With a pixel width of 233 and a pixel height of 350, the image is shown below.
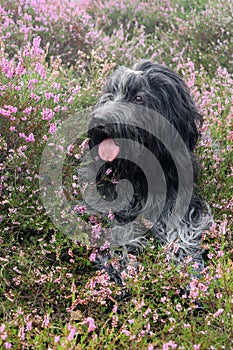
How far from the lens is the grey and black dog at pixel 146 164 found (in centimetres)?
352

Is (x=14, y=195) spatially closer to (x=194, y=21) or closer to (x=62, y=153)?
(x=62, y=153)

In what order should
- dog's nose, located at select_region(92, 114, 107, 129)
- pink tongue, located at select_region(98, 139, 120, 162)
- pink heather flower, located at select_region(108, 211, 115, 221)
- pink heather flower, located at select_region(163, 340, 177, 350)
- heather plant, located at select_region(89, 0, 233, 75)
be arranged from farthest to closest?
heather plant, located at select_region(89, 0, 233, 75), pink heather flower, located at select_region(108, 211, 115, 221), pink tongue, located at select_region(98, 139, 120, 162), dog's nose, located at select_region(92, 114, 107, 129), pink heather flower, located at select_region(163, 340, 177, 350)

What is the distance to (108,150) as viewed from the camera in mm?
3508

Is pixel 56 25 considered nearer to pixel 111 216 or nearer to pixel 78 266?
pixel 111 216

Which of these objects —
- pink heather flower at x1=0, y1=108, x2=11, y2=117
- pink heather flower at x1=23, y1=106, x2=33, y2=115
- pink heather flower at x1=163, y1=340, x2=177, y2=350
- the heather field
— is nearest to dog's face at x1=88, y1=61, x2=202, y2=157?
the heather field

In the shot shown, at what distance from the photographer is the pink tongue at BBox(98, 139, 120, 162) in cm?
348

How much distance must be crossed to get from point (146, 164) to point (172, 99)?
0.54 m

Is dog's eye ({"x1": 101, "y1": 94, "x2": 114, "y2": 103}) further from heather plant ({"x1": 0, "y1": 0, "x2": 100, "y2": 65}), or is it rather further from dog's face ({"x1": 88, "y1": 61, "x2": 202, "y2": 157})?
heather plant ({"x1": 0, "y1": 0, "x2": 100, "y2": 65})

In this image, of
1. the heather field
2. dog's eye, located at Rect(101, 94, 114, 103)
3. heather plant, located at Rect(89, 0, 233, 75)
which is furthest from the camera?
heather plant, located at Rect(89, 0, 233, 75)

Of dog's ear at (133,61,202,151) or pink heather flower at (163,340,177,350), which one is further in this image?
dog's ear at (133,61,202,151)

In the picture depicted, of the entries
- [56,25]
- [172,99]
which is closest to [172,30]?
[56,25]

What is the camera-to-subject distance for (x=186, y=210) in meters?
4.00

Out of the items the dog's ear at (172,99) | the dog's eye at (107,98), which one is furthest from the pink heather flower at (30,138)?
the dog's ear at (172,99)

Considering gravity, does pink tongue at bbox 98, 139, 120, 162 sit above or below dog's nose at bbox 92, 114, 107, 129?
below
